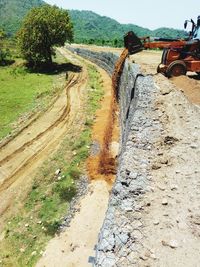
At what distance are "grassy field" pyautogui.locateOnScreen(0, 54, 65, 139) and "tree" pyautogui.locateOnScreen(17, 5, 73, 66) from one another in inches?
106

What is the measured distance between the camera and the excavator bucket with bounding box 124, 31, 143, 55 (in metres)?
20.6

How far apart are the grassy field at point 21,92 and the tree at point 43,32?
2685mm

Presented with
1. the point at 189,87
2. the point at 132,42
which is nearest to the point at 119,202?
the point at 189,87

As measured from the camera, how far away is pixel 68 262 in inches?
461

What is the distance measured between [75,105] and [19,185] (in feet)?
38.9

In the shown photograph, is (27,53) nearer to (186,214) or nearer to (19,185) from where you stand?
(19,185)

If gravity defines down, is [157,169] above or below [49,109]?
above

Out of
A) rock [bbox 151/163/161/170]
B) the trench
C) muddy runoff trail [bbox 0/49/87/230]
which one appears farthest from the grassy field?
rock [bbox 151/163/161/170]

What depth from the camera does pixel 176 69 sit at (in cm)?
2034

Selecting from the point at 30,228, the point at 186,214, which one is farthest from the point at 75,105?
the point at 186,214

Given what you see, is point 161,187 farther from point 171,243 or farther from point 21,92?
point 21,92

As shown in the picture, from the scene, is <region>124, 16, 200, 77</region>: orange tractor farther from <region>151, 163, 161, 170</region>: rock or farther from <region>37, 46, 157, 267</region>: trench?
<region>151, 163, 161, 170</region>: rock

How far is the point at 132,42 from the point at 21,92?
563 inches

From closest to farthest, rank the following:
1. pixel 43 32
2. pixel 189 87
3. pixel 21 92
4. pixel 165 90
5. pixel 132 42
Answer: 1. pixel 165 90
2. pixel 189 87
3. pixel 132 42
4. pixel 21 92
5. pixel 43 32
